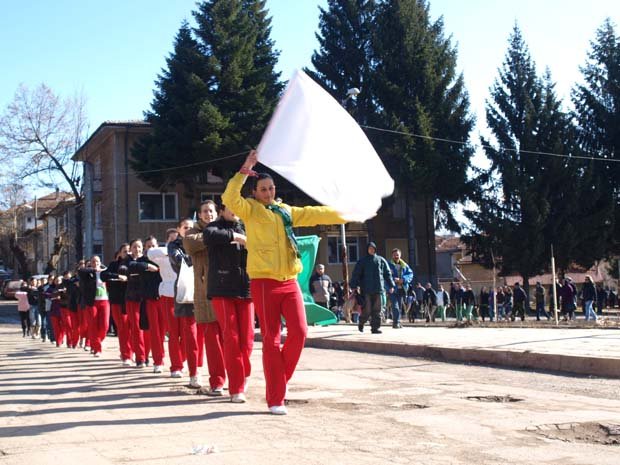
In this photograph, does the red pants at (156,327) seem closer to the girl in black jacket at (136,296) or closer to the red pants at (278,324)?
the girl in black jacket at (136,296)

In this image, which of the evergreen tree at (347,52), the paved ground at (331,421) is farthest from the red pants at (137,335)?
the evergreen tree at (347,52)

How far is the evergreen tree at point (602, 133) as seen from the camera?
46.1 m

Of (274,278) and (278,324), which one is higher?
(274,278)

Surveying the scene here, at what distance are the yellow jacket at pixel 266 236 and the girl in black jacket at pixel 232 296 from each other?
63 centimetres

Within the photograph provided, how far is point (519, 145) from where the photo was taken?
1833 inches

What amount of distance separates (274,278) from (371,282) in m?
9.37

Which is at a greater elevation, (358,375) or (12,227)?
(12,227)

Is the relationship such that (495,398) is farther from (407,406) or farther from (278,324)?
(278,324)

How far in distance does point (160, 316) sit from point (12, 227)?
56600 mm

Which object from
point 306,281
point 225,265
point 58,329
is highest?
point 225,265

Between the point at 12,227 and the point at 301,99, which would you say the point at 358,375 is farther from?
the point at 12,227

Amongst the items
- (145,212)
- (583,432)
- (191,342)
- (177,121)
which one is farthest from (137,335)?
(145,212)

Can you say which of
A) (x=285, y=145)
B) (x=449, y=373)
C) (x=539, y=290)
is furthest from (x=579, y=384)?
(x=539, y=290)

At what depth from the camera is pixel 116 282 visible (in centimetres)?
1223
